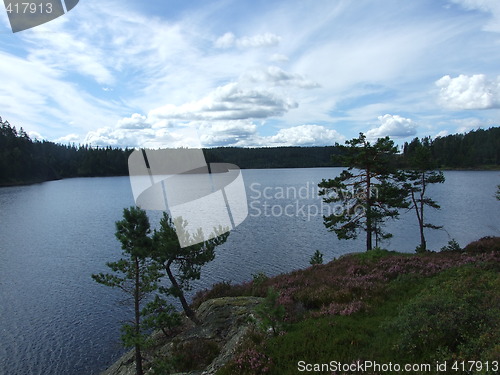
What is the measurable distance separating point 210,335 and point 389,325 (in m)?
9.92

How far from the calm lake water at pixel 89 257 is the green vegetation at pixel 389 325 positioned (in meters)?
14.3

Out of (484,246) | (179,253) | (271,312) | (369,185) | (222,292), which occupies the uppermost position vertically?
(369,185)

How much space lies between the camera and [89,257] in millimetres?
37938

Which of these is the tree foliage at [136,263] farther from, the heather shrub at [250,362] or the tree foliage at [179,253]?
the heather shrub at [250,362]

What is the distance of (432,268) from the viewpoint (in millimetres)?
17594

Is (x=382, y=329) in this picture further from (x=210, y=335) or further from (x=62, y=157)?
(x=62, y=157)

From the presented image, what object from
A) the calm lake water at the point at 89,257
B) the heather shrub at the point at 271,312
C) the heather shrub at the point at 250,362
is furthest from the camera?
the calm lake water at the point at 89,257

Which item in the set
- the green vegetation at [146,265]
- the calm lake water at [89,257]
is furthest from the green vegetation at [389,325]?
the calm lake water at [89,257]

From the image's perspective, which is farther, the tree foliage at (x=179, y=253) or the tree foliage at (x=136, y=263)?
the tree foliage at (x=179, y=253)

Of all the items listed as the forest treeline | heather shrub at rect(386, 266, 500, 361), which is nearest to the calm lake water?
heather shrub at rect(386, 266, 500, 361)

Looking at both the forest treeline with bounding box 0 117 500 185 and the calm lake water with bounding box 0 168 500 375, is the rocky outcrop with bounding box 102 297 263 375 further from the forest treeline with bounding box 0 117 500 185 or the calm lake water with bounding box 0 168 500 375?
the forest treeline with bounding box 0 117 500 185

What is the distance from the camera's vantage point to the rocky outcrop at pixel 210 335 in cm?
1482

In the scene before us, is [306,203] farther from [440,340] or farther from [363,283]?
[440,340]

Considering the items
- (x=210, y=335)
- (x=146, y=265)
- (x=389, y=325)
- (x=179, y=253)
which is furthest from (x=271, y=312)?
(x=179, y=253)
